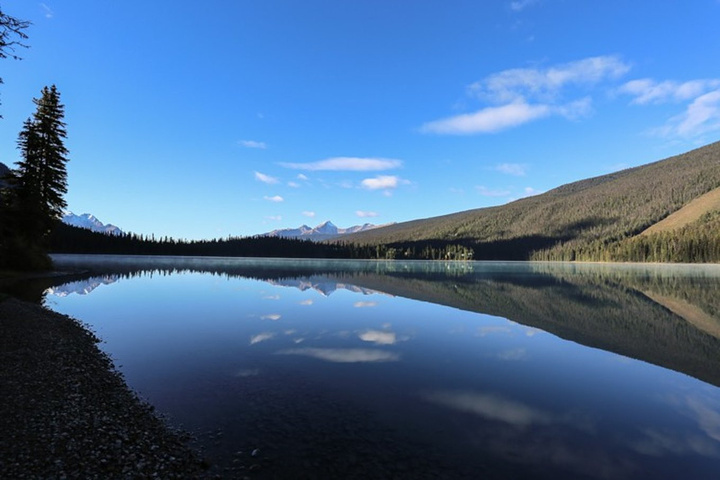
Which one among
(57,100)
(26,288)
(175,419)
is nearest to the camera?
(175,419)

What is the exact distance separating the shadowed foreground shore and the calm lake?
784 millimetres

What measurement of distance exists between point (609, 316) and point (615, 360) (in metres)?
14.5

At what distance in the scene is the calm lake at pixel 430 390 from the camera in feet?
30.6

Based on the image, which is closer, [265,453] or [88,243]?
[265,453]

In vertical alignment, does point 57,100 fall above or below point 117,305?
above

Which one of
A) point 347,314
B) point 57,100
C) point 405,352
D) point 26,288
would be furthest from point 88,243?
point 405,352

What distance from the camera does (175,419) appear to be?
11.0 meters

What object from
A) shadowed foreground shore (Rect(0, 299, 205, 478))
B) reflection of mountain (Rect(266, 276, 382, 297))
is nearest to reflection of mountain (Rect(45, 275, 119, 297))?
reflection of mountain (Rect(266, 276, 382, 297))

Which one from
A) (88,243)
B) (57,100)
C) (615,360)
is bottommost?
(615,360)

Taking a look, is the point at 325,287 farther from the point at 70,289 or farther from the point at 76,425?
the point at 76,425

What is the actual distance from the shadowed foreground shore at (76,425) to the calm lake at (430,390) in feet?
2.57

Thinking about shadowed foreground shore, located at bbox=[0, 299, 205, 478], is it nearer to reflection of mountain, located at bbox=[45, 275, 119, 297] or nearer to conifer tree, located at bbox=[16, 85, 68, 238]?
reflection of mountain, located at bbox=[45, 275, 119, 297]

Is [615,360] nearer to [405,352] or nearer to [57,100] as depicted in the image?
[405,352]

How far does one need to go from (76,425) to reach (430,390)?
35.0ft
